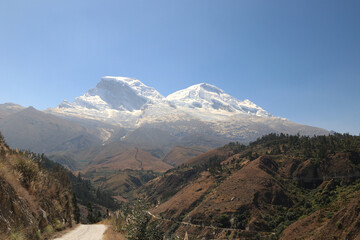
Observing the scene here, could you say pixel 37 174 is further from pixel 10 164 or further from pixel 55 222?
pixel 55 222

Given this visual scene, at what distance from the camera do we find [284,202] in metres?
124

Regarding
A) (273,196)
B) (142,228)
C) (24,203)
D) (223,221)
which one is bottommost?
(223,221)

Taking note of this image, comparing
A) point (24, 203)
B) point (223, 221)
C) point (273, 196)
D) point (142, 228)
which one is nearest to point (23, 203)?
point (24, 203)

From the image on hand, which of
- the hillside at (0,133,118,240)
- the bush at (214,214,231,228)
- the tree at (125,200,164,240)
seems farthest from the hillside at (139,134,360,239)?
the hillside at (0,133,118,240)

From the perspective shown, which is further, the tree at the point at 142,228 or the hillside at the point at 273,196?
the hillside at the point at 273,196

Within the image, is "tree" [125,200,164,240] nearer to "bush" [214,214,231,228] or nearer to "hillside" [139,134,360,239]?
"hillside" [139,134,360,239]

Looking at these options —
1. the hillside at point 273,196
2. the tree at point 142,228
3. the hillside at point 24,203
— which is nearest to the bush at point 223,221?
the hillside at point 273,196

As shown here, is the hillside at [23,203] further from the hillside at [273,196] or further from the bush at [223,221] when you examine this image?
the bush at [223,221]

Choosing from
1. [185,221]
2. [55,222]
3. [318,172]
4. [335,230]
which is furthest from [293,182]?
[55,222]

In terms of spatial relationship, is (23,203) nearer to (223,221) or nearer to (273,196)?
(223,221)

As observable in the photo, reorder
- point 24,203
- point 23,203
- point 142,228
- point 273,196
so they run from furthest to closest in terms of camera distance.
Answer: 1. point 273,196
2. point 24,203
3. point 23,203
4. point 142,228

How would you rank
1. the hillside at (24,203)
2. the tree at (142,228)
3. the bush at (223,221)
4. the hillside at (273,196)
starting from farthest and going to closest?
the bush at (223,221) < the hillside at (273,196) < the tree at (142,228) < the hillside at (24,203)

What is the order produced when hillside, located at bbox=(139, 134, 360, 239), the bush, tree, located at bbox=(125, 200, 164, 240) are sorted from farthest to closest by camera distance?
the bush
hillside, located at bbox=(139, 134, 360, 239)
tree, located at bbox=(125, 200, 164, 240)

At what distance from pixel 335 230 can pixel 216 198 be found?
75017 mm
